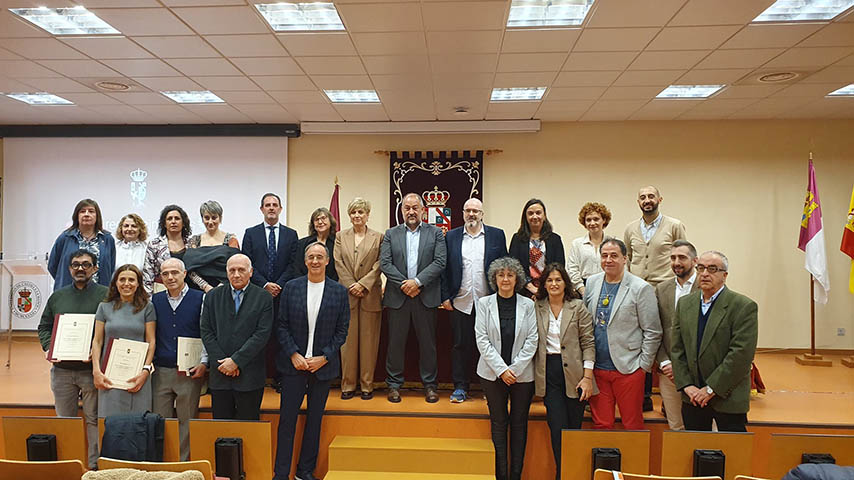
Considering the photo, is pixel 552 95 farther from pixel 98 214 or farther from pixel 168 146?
pixel 168 146

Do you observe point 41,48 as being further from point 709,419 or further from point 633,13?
point 709,419

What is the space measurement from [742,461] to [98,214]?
4.50 meters

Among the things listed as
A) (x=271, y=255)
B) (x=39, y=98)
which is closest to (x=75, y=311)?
(x=271, y=255)

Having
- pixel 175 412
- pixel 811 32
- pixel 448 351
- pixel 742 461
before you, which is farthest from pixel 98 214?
pixel 811 32

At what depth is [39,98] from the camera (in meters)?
6.16

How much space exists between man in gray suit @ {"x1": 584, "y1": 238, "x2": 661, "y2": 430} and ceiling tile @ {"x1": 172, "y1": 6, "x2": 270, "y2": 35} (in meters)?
2.94

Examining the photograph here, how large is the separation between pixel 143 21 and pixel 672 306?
4228 millimetres

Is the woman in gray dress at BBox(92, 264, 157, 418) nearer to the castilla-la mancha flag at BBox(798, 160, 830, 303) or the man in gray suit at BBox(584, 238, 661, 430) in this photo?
the man in gray suit at BBox(584, 238, 661, 430)

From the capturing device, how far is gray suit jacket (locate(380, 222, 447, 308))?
4016 mm

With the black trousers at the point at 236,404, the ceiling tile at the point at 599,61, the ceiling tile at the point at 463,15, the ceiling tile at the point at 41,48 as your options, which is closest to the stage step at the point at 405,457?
the black trousers at the point at 236,404

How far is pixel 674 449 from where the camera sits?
2.62 metres

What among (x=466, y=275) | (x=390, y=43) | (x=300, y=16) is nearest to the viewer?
(x=300, y=16)

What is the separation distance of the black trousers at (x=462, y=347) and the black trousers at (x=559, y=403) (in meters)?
0.79

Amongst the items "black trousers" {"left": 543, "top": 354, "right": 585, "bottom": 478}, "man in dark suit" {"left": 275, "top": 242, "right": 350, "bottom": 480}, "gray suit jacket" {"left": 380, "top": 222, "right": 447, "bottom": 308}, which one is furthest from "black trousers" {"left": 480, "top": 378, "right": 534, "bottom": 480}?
"man in dark suit" {"left": 275, "top": 242, "right": 350, "bottom": 480}
